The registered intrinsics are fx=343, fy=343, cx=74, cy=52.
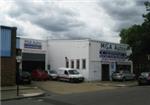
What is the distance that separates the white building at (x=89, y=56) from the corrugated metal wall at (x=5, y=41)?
14.8 meters

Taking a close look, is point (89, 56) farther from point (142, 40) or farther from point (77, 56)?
point (142, 40)

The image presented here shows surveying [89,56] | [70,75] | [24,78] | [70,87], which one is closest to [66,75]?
[70,75]

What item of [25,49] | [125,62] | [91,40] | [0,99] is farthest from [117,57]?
[0,99]

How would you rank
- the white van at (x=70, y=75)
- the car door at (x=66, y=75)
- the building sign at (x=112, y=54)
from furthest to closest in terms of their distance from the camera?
the building sign at (x=112, y=54) < the car door at (x=66, y=75) < the white van at (x=70, y=75)

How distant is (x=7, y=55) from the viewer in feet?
104

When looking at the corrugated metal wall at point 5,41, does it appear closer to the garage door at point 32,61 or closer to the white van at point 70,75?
the white van at point 70,75

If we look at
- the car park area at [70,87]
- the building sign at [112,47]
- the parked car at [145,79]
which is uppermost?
the building sign at [112,47]

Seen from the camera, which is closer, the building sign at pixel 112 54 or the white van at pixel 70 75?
the white van at pixel 70 75

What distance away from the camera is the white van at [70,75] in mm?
42028

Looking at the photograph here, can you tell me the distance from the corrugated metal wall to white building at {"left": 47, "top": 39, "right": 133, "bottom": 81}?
A: 14.8 metres

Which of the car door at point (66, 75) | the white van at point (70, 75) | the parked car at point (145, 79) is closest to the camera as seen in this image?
the parked car at point (145, 79)

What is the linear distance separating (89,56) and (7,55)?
49.8 feet

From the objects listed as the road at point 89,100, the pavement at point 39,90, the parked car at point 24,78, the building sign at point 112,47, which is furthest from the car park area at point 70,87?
the building sign at point 112,47

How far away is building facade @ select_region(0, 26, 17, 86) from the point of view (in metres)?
31.2
